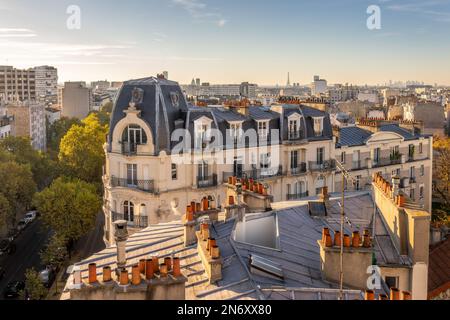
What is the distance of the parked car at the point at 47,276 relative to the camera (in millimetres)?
34312

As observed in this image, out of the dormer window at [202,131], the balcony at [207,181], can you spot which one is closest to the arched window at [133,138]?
the dormer window at [202,131]

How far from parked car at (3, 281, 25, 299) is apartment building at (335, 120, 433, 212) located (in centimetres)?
2232

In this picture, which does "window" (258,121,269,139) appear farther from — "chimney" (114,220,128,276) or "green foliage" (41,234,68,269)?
"chimney" (114,220,128,276)

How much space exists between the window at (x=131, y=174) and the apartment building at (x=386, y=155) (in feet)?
48.7

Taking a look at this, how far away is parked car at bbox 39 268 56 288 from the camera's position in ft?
113

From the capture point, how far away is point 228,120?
3359 centimetres

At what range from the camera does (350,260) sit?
12.8 meters

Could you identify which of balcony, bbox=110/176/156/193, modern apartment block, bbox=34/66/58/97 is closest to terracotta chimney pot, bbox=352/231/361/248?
balcony, bbox=110/176/156/193

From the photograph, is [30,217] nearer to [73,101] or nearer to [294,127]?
[294,127]

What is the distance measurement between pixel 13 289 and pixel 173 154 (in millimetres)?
12657

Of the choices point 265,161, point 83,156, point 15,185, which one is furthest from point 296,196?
point 83,156
